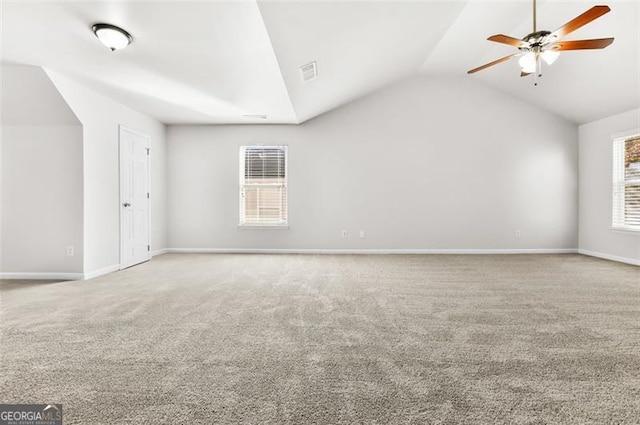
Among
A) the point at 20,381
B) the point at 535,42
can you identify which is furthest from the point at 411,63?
the point at 20,381

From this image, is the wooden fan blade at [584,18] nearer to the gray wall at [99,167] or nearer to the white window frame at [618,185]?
the white window frame at [618,185]

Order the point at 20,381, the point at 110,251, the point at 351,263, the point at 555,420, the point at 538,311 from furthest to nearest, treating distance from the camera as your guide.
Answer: the point at 351,263
the point at 110,251
the point at 538,311
the point at 20,381
the point at 555,420

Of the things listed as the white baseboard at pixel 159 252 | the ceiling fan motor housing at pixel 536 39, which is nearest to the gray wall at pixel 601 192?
the ceiling fan motor housing at pixel 536 39

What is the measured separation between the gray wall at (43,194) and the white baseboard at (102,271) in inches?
4.1

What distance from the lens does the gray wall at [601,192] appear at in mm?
4961

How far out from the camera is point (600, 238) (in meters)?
5.49

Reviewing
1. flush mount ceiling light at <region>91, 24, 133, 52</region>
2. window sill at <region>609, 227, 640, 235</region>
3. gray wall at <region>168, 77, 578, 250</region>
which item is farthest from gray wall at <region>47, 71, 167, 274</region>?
window sill at <region>609, 227, 640, 235</region>

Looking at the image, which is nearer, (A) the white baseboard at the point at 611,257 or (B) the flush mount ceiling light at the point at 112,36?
(B) the flush mount ceiling light at the point at 112,36

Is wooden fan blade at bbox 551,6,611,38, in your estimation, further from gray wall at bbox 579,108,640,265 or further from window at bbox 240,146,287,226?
window at bbox 240,146,287,226

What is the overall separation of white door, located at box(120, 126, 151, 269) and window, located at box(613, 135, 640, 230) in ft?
26.2

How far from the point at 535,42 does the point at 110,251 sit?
5.66 m

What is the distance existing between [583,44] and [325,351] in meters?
3.28

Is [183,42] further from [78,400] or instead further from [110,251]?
[110,251]

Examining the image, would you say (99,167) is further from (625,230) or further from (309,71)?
(625,230)
